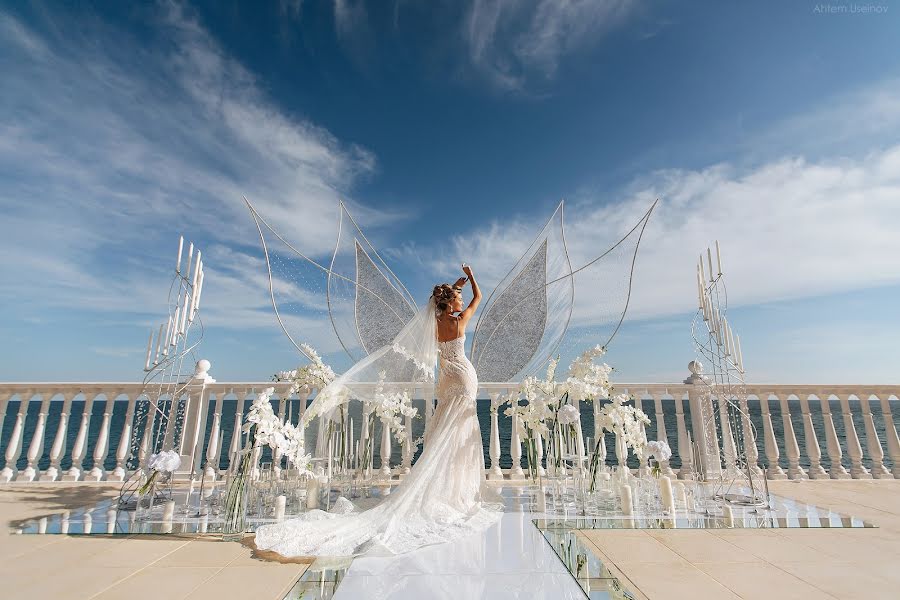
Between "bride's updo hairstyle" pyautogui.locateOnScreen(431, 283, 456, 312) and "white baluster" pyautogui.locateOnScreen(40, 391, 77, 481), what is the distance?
460cm

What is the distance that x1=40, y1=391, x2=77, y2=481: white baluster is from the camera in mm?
5094

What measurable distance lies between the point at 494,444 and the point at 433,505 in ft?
6.78

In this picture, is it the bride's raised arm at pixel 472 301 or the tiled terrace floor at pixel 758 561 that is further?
the bride's raised arm at pixel 472 301

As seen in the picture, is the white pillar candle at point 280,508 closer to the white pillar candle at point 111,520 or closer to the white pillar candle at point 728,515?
the white pillar candle at point 111,520

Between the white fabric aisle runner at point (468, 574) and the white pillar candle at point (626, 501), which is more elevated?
the white pillar candle at point (626, 501)

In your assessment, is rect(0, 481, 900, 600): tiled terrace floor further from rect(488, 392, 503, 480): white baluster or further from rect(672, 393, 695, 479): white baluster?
rect(488, 392, 503, 480): white baluster

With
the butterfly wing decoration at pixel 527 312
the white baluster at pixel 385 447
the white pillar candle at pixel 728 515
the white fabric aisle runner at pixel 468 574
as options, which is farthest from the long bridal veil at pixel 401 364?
the white pillar candle at pixel 728 515

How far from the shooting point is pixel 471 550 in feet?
9.13

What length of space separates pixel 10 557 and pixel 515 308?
4.52 metres

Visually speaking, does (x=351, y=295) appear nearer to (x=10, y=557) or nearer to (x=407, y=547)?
(x=407, y=547)

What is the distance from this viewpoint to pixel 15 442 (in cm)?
513

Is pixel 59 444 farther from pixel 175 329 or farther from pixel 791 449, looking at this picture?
pixel 791 449

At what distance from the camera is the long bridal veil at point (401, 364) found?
13.6 feet

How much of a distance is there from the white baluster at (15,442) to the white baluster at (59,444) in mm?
181
